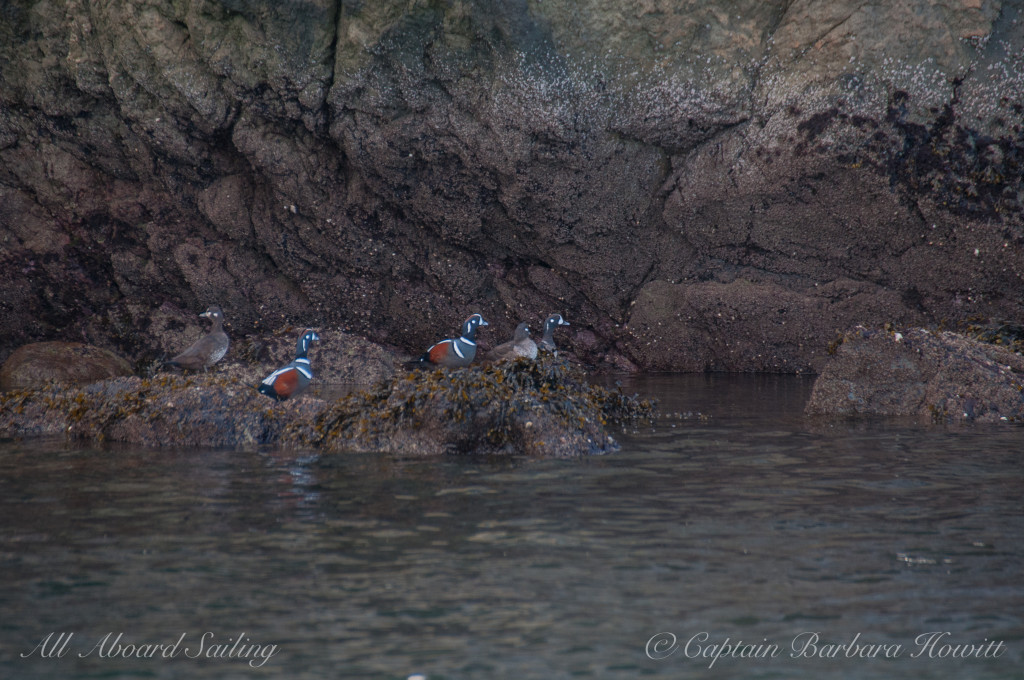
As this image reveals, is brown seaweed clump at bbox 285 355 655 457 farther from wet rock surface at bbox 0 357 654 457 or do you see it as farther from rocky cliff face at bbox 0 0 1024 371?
rocky cliff face at bbox 0 0 1024 371

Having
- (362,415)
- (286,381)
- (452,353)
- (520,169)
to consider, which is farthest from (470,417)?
(520,169)

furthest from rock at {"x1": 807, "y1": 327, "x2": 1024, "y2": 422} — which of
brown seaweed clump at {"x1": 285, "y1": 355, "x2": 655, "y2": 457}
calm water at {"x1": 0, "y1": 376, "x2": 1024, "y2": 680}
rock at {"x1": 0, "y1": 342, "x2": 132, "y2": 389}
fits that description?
rock at {"x1": 0, "y1": 342, "x2": 132, "y2": 389}

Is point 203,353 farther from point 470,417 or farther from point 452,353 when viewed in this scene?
point 470,417

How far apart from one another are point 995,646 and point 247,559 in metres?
3.34

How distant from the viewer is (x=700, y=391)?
1271 centimetres

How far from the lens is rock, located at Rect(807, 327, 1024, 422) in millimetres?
9406

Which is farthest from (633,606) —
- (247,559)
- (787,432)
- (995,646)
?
(787,432)

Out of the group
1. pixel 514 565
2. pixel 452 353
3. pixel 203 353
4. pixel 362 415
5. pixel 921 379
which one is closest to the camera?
pixel 514 565

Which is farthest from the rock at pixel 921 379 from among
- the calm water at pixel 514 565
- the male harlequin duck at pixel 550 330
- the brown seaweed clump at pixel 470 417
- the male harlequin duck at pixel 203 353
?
the male harlequin duck at pixel 203 353

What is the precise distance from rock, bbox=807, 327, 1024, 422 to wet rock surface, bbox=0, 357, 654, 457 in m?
2.81

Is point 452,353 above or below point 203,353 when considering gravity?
above

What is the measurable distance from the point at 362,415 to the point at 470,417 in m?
1.01

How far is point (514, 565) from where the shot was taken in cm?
475

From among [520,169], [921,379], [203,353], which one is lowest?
[203,353]
